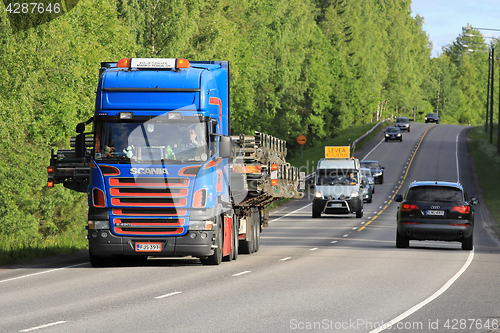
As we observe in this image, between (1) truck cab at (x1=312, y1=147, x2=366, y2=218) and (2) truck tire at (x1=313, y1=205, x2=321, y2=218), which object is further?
(2) truck tire at (x1=313, y1=205, x2=321, y2=218)

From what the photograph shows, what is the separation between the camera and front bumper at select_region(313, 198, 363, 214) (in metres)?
37.9

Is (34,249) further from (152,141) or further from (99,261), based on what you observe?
(152,141)

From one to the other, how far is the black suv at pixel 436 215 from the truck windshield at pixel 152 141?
8.23 metres

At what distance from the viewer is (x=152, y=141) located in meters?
16.0

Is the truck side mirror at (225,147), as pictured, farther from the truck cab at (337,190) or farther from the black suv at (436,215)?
the truck cab at (337,190)

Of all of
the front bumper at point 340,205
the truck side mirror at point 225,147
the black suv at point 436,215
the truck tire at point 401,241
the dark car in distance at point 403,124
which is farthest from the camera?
the dark car in distance at point 403,124

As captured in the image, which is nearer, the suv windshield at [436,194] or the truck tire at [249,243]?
the truck tire at [249,243]

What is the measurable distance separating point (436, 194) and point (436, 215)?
Answer: 0.60m

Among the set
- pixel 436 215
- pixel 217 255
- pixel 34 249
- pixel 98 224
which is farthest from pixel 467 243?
pixel 34 249

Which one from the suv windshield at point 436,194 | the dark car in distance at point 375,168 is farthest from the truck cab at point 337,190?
the dark car in distance at point 375,168

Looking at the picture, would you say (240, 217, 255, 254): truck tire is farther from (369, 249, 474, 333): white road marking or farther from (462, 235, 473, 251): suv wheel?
(462, 235, 473, 251): suv wheel

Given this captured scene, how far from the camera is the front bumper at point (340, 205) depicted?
37.9 metres

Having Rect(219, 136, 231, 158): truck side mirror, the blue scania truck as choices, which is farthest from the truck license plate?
Rect(219, 136, 231, 158): truck side mirror

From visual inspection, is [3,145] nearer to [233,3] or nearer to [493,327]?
[493,327]
